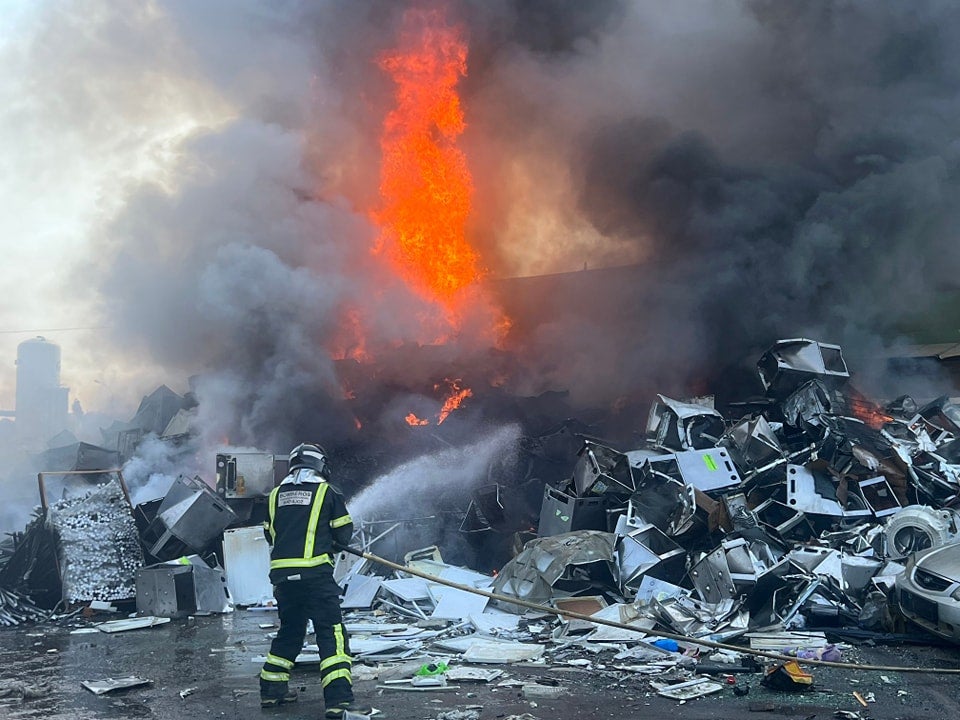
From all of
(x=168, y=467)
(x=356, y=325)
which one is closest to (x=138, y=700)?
(x=168, y=467)

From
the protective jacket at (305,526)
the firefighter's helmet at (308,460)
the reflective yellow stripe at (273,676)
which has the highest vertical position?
the firefighter's helmet at (308,460)

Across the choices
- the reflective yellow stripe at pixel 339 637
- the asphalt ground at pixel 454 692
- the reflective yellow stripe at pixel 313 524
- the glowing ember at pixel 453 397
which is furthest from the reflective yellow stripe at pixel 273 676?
the glowing ember at pixel 453 397

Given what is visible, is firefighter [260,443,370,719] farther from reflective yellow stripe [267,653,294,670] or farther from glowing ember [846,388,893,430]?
glowing ember [846,388,893,430]

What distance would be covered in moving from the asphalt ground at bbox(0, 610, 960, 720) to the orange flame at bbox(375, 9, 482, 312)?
14115 mm

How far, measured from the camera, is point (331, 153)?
819 inches

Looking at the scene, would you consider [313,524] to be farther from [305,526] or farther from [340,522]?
[340,522]

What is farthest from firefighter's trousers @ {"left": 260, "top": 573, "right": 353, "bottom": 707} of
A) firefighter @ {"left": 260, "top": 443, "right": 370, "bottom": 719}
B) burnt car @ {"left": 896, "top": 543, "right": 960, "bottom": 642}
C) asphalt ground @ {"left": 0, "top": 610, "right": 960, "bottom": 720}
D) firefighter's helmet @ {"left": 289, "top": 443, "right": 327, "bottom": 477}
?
burnt car @ {"left": 896, "top": 543, "right": 960, "bottom": 642}

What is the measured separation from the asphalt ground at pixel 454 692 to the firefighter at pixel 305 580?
29cm

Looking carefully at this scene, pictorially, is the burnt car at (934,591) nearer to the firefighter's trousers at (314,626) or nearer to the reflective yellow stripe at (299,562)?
the firefighter's trousers at (314,626)

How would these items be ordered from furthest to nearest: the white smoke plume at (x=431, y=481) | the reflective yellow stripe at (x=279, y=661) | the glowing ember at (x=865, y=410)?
the glowing ember at (x=865, y=410) < the white smoke plume at (x=431, y=481) < the reflective yellow stripe at (x=279, y=661)

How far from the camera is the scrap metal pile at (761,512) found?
8289mm

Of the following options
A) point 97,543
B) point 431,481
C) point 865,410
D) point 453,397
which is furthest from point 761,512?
point 97,543

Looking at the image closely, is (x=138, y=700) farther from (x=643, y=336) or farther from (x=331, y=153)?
(x=331, y=153)

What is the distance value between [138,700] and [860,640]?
6.41m
